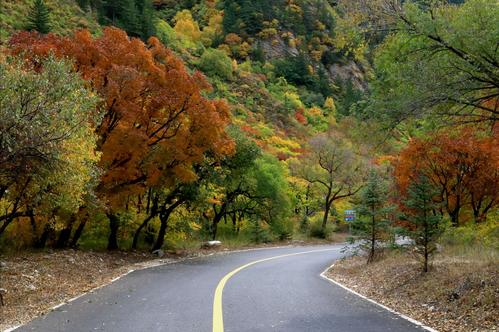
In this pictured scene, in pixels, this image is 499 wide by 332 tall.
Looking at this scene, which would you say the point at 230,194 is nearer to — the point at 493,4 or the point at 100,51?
the point at 100,51

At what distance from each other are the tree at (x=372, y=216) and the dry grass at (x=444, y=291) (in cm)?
229

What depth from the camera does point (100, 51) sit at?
1745 centimetres

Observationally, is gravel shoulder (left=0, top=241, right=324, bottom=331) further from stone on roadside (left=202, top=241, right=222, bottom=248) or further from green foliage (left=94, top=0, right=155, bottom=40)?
green foliage (left=94, top=0, right=155, bottom=40)

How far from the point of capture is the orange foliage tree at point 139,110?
16.9 m

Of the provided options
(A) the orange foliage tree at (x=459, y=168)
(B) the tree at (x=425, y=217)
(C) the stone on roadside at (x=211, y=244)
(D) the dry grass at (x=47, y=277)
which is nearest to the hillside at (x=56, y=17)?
(C) the stone on roadside at (x=211, y=244)

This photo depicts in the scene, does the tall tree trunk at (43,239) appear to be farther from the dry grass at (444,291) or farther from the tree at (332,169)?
the tree at (332,169)

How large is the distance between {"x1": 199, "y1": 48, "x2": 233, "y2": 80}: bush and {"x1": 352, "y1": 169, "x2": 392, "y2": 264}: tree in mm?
61962

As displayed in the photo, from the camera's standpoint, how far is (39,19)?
4672 centimetres

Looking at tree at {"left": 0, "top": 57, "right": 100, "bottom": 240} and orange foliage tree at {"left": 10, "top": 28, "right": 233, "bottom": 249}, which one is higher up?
orange foliage tree at {"left": 10, "top": 28, "right": 233, "bottom": 249}

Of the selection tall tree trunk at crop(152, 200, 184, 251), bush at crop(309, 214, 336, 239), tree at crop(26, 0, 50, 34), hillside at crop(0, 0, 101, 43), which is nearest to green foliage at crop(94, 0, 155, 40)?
hillside at crop(0, 0, 101, 43)

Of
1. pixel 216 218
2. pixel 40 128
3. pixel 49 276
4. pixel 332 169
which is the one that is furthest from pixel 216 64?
pixel 40 128

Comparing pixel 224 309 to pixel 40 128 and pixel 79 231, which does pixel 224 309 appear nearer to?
pixel 40 128

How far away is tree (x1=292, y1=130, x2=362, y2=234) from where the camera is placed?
4369cm

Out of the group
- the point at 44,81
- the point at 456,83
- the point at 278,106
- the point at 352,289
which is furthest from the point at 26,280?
the point at 278,106
